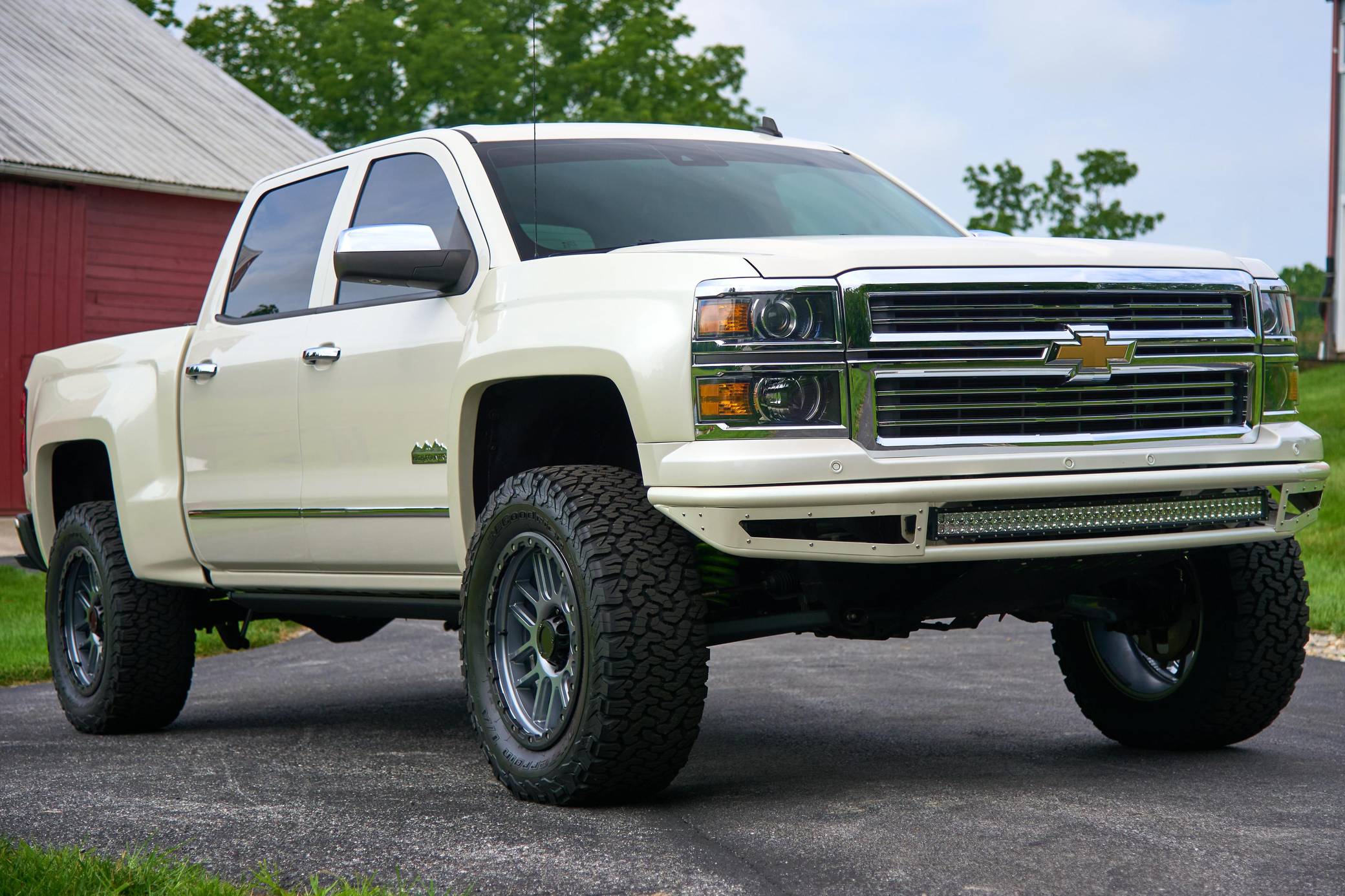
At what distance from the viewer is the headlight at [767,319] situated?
4086 millimetres

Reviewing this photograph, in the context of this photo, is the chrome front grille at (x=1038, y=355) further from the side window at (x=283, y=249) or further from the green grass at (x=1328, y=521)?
the green grass at (x=1328, y=521)

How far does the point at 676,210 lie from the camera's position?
211 inches

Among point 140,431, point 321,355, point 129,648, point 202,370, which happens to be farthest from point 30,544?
point 321,355

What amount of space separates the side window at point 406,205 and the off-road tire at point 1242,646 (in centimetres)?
258

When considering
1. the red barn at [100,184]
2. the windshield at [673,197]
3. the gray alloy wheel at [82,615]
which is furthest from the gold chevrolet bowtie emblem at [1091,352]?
the red barn at [100,184]

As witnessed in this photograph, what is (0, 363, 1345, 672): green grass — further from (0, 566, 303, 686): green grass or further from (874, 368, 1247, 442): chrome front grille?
(874, 368, 1247, 442): chrome front grille

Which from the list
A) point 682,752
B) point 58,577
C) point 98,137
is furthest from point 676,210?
point 98,137

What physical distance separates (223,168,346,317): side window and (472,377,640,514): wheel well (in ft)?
4.20

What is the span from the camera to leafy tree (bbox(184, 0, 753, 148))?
3931 centimetres

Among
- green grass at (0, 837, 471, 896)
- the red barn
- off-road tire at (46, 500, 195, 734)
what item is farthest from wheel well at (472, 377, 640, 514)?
the red barn

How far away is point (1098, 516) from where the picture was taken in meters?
4.30

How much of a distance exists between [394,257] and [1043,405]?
1932 mm

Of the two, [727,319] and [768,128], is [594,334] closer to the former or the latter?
[727,319]

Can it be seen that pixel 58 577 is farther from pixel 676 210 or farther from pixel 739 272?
pixel 739 272
